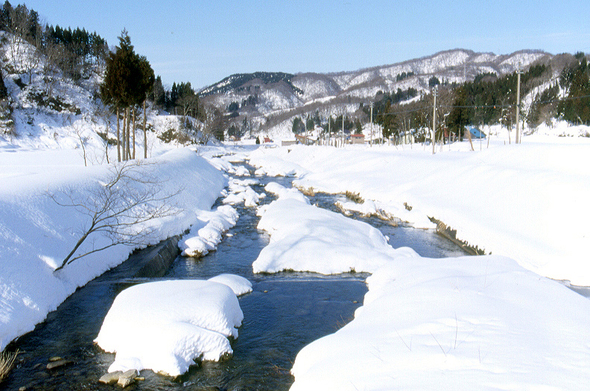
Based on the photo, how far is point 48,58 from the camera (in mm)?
64688

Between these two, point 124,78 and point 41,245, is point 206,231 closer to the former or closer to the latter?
point 41,245

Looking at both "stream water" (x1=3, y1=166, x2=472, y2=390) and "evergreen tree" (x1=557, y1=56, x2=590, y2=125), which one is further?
"evergreen tree" (x1=557, y1=56, x2=590, y2=125)

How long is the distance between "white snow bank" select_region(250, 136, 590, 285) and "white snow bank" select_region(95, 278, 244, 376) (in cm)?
933

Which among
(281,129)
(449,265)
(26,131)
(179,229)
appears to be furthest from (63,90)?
(281,129)

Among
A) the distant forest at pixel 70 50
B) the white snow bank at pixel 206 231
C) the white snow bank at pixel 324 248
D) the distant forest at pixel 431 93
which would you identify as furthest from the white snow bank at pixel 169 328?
the distant forest at pixel 70 50

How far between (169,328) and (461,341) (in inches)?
186

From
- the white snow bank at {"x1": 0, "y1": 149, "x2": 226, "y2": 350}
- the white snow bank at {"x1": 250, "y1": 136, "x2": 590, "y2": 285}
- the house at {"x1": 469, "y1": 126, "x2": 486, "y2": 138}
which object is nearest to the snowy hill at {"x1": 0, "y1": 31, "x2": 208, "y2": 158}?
the white snow bank at {"x1": 0, "y1": 149, "x2": 226, "y2": 350}

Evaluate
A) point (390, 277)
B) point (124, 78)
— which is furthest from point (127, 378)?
point (124, 78)

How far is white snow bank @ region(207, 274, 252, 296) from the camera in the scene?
10055 millimetres

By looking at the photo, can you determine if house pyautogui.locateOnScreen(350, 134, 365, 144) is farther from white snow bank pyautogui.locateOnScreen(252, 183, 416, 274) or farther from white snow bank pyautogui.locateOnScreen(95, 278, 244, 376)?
white snow bank pyautogui.locateOnScreen(95, 278, 244, 376)

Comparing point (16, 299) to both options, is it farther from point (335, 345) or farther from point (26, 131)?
point (26, 131)

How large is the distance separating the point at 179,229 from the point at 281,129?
162m

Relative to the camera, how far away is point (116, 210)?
46.6ft

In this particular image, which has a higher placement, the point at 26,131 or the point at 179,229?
the point at 26,131
